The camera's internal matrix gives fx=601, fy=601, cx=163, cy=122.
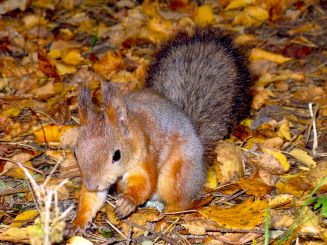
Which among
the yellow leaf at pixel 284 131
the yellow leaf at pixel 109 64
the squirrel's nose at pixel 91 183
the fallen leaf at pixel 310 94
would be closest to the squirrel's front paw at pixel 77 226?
the squirrel's nose at pixel 91 183

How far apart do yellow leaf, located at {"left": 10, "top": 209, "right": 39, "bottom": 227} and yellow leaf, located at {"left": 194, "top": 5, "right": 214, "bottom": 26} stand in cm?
190

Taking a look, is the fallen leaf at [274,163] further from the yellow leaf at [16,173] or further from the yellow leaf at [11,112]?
the yellow leaf at [11,112]

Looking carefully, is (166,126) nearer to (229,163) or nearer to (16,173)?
(229,163)

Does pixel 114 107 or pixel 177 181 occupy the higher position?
pixel 114 107

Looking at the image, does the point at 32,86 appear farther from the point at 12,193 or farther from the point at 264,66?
the point at 264,66

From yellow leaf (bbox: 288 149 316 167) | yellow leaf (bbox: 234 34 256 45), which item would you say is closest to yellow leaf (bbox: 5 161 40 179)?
yellow leaf (bbox: 288 149 316 167)

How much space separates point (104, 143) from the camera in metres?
1.77

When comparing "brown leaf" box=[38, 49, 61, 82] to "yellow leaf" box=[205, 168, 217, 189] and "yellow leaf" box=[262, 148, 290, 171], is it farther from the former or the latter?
"yellow leaf" box=[262, 148, 290, 171]

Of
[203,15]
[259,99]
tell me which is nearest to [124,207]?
[259,99]

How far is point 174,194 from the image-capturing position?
211 centimetres

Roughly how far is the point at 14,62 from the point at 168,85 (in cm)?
107

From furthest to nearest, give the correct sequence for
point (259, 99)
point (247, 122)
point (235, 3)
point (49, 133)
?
point (235, 3)
point (259, 99)
point (247, 122)
point (49, 133)

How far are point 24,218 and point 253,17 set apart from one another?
6.90ft

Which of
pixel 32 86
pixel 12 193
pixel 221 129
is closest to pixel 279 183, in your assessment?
pixel 221 129
